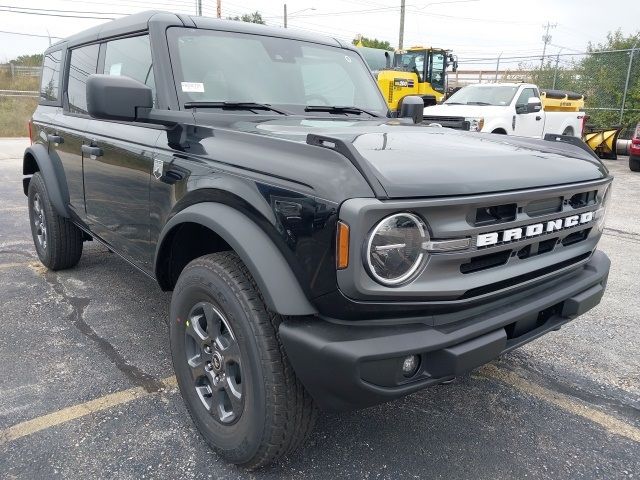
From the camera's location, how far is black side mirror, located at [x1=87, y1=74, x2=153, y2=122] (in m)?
2.42

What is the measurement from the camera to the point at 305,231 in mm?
1735

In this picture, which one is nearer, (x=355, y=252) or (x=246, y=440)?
(x=355, y=252)

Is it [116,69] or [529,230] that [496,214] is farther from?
[116,69]

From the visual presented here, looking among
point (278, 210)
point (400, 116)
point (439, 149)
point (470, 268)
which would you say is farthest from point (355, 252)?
point (400, 116)

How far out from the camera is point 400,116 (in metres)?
3.93

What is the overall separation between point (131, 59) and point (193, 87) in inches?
26.0

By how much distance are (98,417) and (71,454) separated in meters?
0.28

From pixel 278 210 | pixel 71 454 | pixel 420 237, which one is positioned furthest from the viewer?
pixel 71 454

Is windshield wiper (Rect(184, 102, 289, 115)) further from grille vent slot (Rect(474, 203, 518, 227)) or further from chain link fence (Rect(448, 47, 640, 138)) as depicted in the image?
chain link fence (Rect(448, 47, 640, 138))

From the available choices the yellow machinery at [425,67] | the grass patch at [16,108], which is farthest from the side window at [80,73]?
the grass patch at [16,108]

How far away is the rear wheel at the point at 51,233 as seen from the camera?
13.7ft

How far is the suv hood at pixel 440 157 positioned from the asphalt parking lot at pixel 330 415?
3.90ft

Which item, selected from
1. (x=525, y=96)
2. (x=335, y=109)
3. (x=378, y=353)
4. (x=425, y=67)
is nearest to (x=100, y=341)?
(x=335, y=109)

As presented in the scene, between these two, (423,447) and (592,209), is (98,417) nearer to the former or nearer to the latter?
(423,447)
